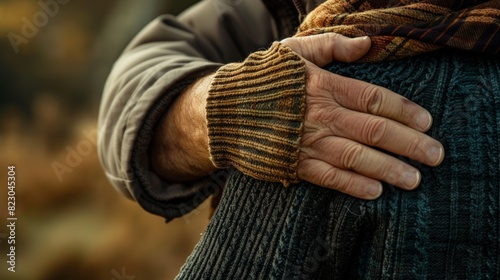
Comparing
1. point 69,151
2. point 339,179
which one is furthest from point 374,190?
point 69,151

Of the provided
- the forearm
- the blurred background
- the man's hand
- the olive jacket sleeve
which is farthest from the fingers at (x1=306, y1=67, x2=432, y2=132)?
the blurred background

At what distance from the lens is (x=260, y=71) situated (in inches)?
37.2

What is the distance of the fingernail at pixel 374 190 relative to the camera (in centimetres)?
85

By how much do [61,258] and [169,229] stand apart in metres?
0.53

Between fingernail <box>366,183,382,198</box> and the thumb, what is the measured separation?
7.8 inches

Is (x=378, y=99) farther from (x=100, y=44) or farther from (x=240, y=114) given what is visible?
(x=100, y=44)

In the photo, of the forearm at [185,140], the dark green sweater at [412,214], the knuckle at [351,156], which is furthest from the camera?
the forearm at [185,140]

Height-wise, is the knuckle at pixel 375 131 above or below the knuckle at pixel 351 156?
above

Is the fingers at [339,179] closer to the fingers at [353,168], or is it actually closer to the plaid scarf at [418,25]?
the fingers at [353,168]

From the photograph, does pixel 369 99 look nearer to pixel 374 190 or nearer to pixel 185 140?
pixel 374 190

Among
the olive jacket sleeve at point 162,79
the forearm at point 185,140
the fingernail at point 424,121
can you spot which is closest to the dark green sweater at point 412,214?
the fingernail at point 424,121

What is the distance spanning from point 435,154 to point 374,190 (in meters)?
0.10

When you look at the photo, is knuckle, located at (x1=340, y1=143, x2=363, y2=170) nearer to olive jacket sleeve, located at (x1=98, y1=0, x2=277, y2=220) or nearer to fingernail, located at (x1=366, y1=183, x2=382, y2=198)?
fingernail, located at (x1=366, y1=183, x2=382, y2=198)

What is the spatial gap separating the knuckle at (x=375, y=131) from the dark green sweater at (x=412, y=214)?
0.19ft
